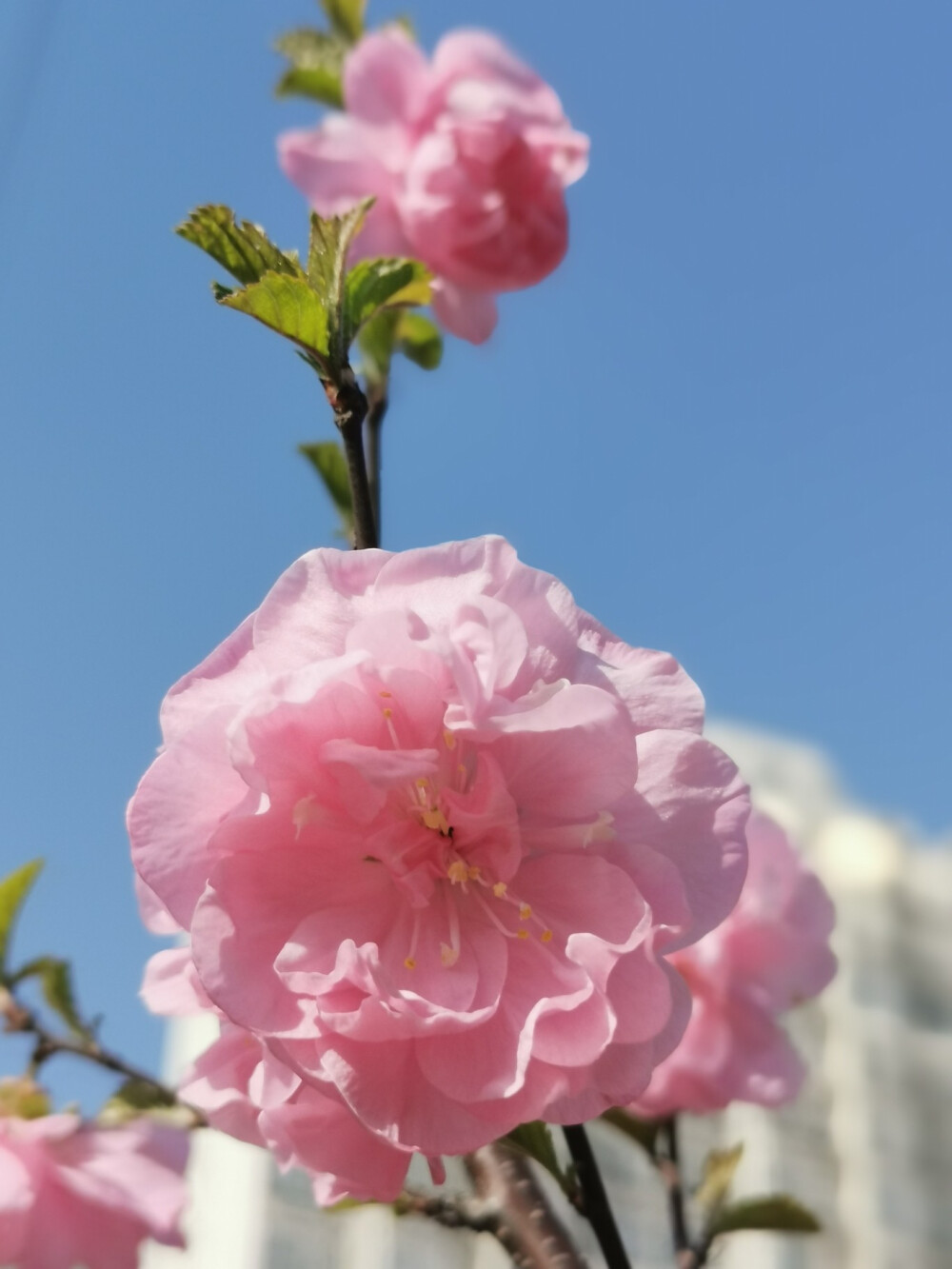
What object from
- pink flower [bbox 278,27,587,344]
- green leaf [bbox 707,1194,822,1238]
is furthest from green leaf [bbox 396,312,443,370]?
green leaf [bbox 707,1194,822,1238]

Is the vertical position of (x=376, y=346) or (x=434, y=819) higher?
(x=376, y=346)

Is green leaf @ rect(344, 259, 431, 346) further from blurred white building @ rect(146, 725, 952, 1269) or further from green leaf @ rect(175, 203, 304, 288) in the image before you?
blurred white building @ rect(146, 725, 952, 1269)

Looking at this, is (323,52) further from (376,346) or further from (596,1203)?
(596,1203)

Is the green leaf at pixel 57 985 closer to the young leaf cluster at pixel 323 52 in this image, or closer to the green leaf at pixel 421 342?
the green leaf at pixel 421 342

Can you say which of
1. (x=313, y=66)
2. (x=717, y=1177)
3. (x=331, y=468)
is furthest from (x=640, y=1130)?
(x=313, y=66)

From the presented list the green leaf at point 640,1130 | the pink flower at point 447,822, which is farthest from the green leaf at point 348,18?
the green leaf at point 640,1130

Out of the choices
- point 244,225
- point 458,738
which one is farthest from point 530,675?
point 244,225

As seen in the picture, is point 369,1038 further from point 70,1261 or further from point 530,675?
point 70,1261
